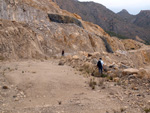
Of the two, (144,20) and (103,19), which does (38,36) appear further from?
(144,20)

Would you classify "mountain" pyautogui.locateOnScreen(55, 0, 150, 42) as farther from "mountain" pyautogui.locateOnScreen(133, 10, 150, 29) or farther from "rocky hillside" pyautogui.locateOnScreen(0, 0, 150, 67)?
"rocky hillside" pyautogui.locateOnScreen(0, 0, 150, 67)

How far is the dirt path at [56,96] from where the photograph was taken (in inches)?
182

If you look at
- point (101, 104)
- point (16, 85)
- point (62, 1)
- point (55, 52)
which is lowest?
point (101, 104)

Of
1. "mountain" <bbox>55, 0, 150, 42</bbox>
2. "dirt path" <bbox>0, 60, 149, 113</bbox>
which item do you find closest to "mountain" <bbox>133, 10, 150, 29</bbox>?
"mountain" <bbox>55, 0, 150, 42</bbox>

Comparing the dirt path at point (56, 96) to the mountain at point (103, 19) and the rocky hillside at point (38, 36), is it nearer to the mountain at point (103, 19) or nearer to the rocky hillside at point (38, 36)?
the rocky hillside at point (38, 36)

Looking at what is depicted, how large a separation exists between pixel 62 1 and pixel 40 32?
83.4 metres

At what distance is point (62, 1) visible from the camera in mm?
95500

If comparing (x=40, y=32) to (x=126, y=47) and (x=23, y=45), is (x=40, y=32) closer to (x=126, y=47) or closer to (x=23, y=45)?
(x=23, y=45)

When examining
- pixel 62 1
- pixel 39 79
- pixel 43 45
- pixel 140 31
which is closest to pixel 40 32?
pixel 43 45

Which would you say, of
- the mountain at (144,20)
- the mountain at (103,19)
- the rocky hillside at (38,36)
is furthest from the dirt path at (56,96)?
the mountain at (144,20)

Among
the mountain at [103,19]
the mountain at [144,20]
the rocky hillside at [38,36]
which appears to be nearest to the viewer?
the rocky hillside at [38,36]

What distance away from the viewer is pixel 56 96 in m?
5.45

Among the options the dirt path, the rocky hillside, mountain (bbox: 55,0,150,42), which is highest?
mountain (bbox: 55,0,150,42)

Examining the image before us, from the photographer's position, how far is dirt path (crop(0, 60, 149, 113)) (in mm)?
4621
